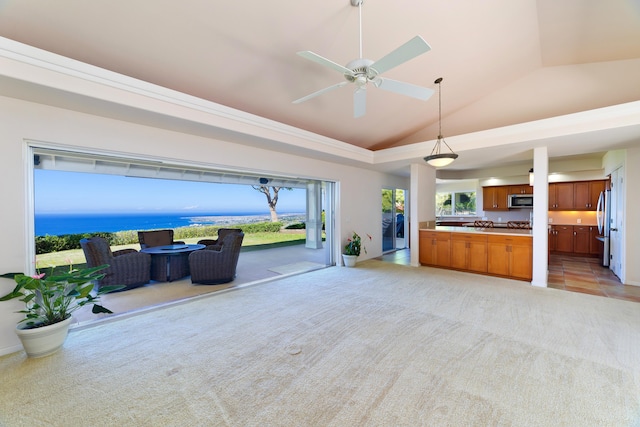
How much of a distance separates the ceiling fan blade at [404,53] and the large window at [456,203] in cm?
902

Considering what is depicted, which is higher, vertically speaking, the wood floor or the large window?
the large window

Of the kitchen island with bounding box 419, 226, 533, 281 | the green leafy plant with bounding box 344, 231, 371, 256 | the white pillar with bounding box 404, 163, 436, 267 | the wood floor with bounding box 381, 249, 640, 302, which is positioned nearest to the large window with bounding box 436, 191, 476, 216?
the wood floor with bounding box 381, 249, 640, 302

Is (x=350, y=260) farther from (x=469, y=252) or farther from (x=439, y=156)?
(x=439, y=156)

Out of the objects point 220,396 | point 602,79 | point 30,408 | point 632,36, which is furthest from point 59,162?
point 602,79

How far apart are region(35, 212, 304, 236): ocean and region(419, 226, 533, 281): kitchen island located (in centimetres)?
692

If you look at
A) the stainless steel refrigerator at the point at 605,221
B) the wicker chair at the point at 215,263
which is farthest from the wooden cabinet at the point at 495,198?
the wicker chair at the point at 215,263

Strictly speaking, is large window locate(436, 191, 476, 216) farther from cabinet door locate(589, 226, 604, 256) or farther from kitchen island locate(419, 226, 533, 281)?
kitchen island locate(419, 226, 533, 281)

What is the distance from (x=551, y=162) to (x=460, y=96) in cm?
447

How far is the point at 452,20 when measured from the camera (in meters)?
3.19

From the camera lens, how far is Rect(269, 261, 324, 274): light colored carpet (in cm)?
579

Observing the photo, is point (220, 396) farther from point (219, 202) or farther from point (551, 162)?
point (551, 162)

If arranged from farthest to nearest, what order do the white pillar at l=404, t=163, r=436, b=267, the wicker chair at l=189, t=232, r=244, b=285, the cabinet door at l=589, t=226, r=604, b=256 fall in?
1. the cabinet door at l=589, t=226, r=604, b=256
2. the white pillar at l=404, t=163, r=436, b=267
3. the wicker chair at l=189, t=232, r=244, b=285

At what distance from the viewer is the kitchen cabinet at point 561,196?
7.13 metres

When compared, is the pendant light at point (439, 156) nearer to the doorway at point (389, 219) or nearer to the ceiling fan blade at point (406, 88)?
the ceiling fan blade at point (406, 88)
